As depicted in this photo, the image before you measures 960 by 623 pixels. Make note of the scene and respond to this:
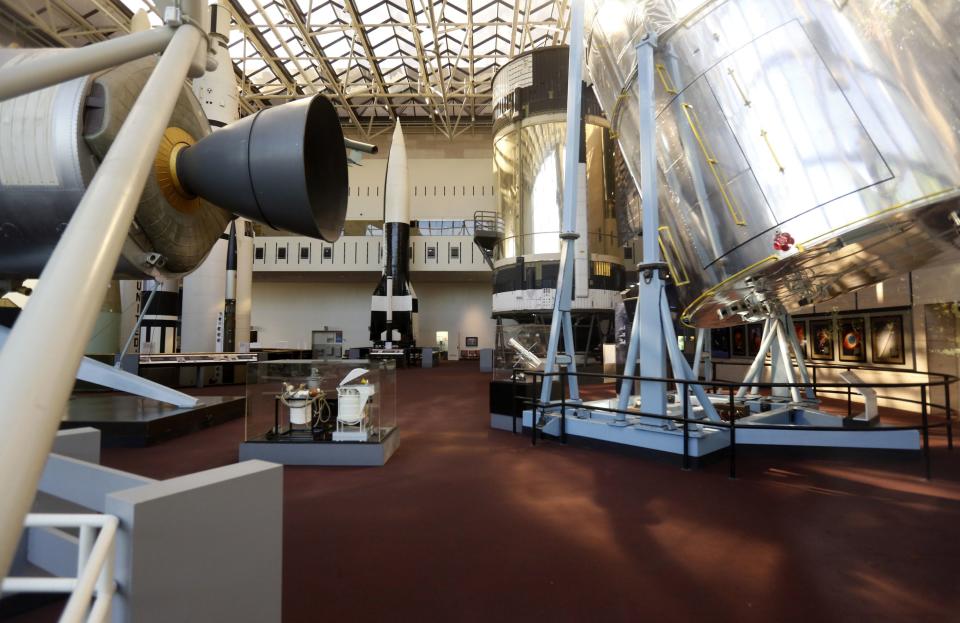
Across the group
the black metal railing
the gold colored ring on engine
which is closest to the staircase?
the black metal railing

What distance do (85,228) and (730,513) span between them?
A: 4024 mm

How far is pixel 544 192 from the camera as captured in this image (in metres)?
15.5

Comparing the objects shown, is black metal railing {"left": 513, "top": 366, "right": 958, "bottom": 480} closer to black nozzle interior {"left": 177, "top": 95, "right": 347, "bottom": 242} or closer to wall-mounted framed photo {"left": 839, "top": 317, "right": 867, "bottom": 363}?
black nozzle interior {"left": 177, "top": 95, "right": 347, "bottom": 242}

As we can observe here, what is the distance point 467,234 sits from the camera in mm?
23344

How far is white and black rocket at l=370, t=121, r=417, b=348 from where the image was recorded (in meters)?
19.6

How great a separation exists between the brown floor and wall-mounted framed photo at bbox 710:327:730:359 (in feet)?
26.1

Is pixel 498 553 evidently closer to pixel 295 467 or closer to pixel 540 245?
pixel 295 467

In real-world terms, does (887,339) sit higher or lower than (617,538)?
higher

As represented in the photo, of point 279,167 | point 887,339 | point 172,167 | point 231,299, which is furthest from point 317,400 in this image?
point 231,299

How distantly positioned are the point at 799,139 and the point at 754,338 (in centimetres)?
904

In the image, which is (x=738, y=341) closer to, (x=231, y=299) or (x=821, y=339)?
(x=821, y=339)

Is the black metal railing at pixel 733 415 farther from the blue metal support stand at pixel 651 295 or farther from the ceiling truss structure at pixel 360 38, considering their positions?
the ceiling truss structure at pixel 360 38

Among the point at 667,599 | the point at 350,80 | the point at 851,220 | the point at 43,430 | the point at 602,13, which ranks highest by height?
the point at 350,80

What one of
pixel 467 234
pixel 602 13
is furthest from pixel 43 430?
pixel 467 234
